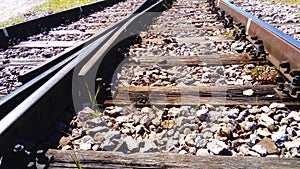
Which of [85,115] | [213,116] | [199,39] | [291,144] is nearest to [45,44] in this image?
[199,39]

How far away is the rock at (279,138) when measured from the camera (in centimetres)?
163

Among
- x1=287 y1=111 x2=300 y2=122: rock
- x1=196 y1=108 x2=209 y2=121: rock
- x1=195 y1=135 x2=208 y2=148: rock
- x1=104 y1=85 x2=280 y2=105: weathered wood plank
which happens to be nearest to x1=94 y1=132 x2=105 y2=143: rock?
x1=104 y1=85 x2=280 y2=105: weathered wood plank

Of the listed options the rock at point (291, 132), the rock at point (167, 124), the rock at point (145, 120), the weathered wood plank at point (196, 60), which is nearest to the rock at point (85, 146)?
the rock at point (145, 120)

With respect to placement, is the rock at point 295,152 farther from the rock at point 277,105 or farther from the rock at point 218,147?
the rock at point 277,105

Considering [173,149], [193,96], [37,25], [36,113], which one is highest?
[37,25]

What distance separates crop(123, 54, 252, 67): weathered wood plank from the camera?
2.98m

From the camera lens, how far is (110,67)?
2912 mm

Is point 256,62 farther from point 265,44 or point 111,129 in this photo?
point 111,129

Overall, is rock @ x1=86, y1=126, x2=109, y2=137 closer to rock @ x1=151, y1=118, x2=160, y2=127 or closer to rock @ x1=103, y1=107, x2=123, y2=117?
rock @ x1=103, y1=107, x2=123, y2=117

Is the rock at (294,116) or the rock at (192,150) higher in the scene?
the rock at (294,116)

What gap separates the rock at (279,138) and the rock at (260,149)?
0.11 m

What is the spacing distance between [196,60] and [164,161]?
186 centimetres

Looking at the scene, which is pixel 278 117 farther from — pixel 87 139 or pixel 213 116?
pixel 87 139

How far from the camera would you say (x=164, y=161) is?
1.40m
